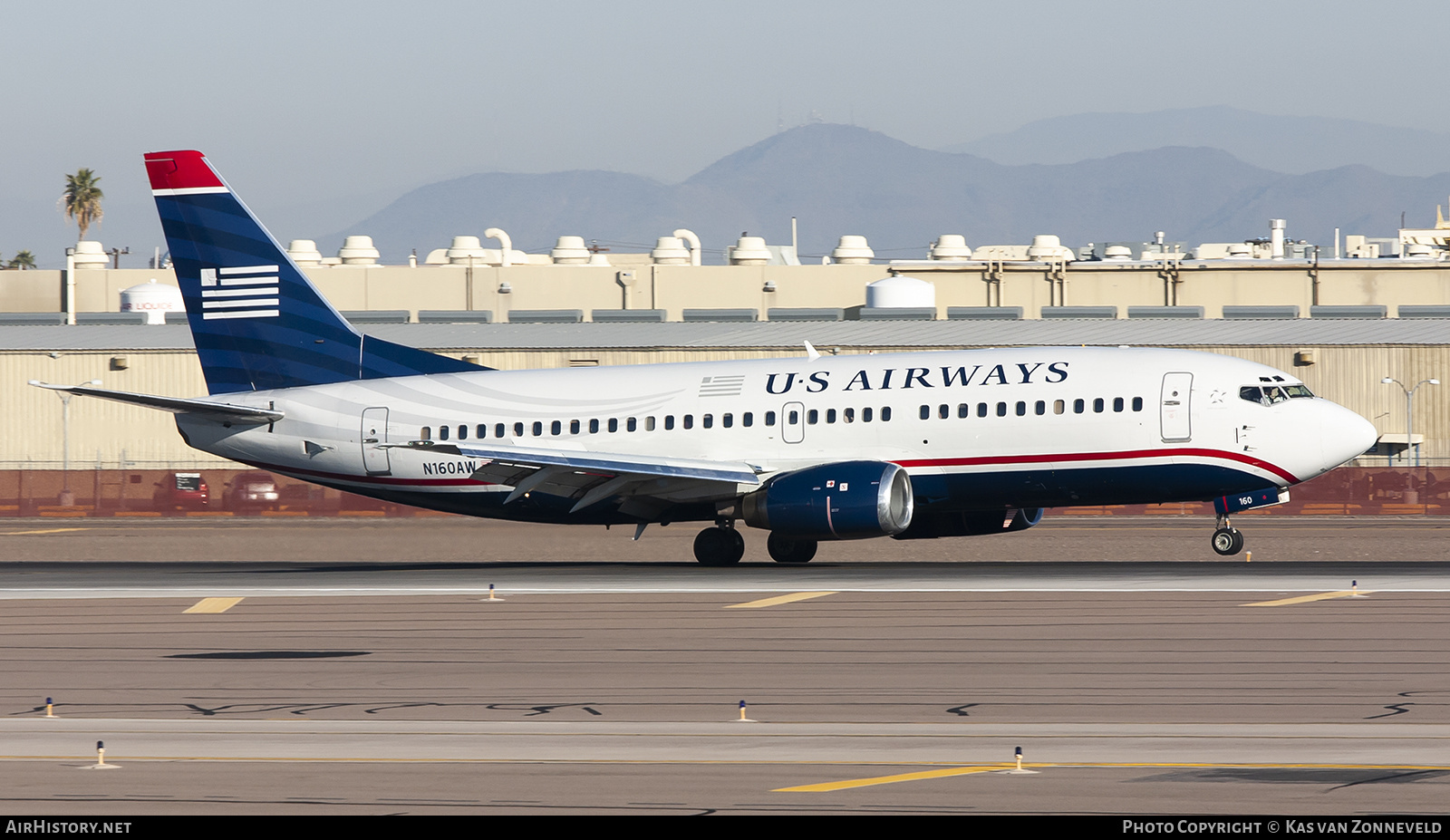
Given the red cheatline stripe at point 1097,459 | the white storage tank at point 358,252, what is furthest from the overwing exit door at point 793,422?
the white storage tank at point 358,252

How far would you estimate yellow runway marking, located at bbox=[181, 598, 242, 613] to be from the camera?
87.1 ft

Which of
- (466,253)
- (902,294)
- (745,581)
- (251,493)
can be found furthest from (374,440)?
(466,253)

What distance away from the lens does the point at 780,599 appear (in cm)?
2661

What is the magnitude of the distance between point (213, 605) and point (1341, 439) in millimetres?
21293

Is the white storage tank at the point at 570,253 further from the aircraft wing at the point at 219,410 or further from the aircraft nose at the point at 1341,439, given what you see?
the aircraft nose at the point at 1341,439

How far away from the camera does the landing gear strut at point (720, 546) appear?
34.3 m

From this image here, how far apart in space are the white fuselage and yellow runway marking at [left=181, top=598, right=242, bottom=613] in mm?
5523

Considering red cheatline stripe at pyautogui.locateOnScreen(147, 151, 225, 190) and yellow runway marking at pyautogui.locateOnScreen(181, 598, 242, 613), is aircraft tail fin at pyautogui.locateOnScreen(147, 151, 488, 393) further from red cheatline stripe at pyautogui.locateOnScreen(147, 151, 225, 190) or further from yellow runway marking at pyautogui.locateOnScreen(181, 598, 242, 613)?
yellow runway marking at pyautogui.locateOnScreen(181, 598, 242, 613)

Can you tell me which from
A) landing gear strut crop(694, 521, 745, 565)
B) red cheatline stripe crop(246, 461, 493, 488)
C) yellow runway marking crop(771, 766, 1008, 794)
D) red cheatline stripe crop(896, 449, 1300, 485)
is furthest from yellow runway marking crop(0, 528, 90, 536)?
yellow runway marking crop(771, 766, 1008, 794)

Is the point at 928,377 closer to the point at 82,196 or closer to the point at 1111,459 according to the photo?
the point at 1111,459

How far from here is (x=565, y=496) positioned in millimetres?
34844

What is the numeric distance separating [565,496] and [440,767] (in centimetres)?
2125

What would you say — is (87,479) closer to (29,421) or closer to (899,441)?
(29,421)

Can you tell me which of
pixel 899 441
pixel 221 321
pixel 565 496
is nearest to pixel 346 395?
pixel 221 321
